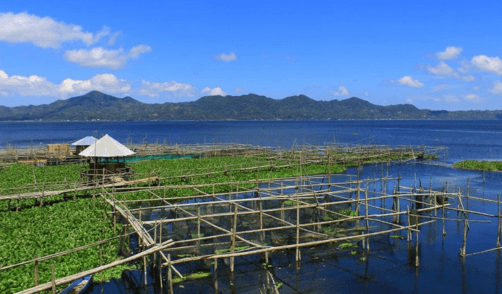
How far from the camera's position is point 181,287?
12.5 m

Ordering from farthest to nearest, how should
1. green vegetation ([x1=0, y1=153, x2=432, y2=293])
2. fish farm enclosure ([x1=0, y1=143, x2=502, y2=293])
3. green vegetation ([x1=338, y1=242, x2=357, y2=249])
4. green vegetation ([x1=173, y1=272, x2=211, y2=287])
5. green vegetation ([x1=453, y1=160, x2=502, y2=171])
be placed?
green vegetation ([x1=453, y1=160, x2=502, y2=171])
green vegetation ([x1=338, y1=242, x2=357, y2=249])
green vegetation ([x1=173, y1=272, x2=211, y2=287])
fish farm enclosure ([x1=0, y1=143, x2=502, y2=293])
green vegetation ([x1=0, y1=153, x2=432, y2=293])

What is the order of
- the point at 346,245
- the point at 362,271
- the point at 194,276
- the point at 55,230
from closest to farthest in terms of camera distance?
the point at 194,276 < the point at 362,271 < the point at 55,230 < the point at 346,245

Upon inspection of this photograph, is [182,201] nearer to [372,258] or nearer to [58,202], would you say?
[58,202]

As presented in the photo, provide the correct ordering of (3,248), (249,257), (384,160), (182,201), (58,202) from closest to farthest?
(3,248), (249,257), (58,202), (182,201), (384,160)

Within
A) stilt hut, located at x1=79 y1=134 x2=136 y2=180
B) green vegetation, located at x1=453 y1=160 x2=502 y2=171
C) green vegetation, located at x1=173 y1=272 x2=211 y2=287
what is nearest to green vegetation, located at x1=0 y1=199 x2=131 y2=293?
green vegetation, located at x1=173 y1=272 x2=211 y2=287

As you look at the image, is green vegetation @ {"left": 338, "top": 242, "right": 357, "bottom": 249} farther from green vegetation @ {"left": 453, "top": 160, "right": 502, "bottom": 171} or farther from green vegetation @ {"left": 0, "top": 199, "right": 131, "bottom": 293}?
green vegetation @ {"left": 453, "top": 160, "right": 502, "bottom": 171}

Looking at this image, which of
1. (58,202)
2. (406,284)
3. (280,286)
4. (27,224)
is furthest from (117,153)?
(406,284)

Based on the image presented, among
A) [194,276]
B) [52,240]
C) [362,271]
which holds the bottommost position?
[362,271]

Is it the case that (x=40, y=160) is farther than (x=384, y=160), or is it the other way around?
(x=384, y=160)

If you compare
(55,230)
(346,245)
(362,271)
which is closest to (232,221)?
(346,245)

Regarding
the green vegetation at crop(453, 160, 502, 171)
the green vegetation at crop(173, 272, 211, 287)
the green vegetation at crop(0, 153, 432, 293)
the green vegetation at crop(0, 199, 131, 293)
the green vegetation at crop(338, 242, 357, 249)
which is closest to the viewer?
the green vegetation at crop(0, 199, 131, 293)

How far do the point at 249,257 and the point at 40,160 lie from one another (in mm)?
29657

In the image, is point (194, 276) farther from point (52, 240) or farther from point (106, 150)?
point (106, 150)

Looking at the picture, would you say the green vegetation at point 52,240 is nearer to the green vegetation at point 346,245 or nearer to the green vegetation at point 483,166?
the green vegetation at point 346,245
